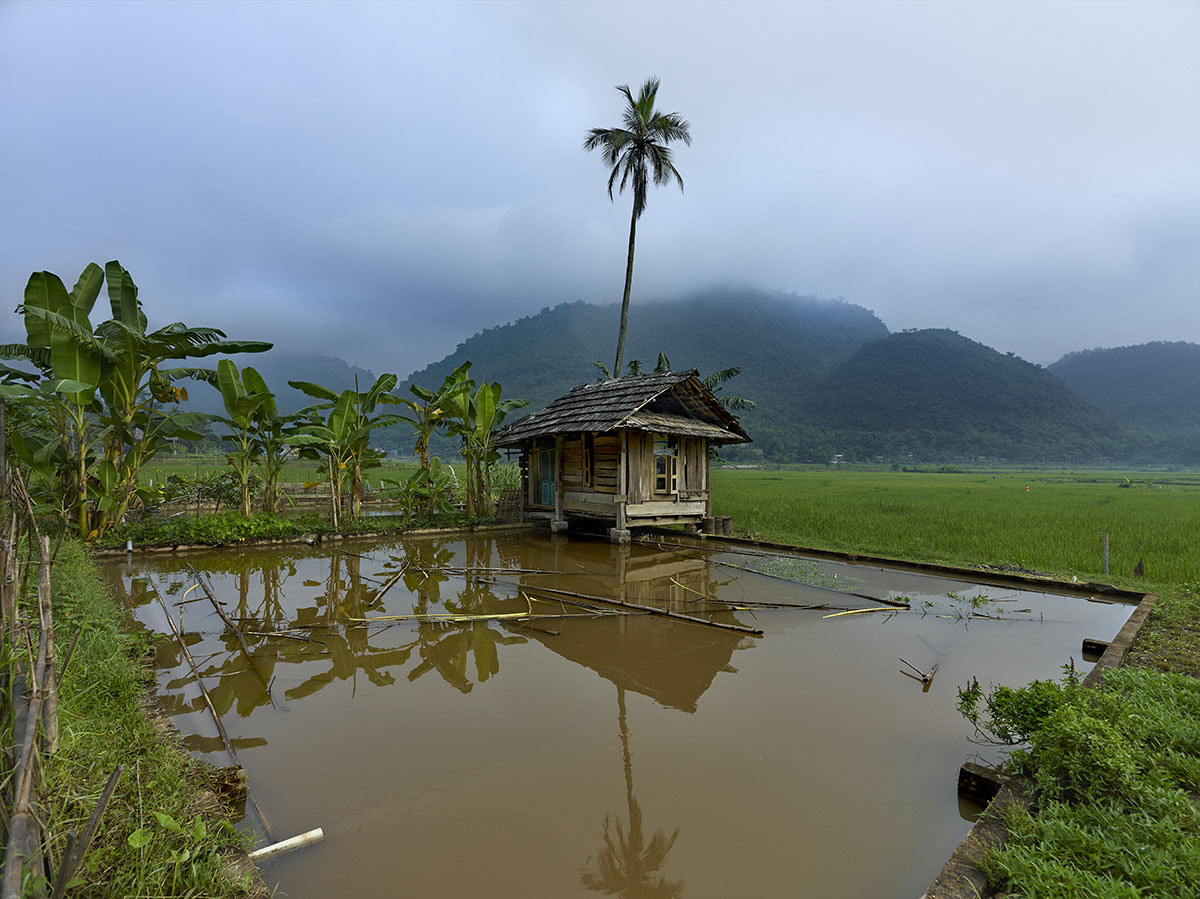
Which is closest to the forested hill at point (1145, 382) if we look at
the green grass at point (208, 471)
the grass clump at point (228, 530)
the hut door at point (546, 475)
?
the hut door at point (546, 475)

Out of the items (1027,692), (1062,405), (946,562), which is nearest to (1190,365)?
(1062,405)

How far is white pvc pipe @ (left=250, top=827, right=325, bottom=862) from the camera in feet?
8.95

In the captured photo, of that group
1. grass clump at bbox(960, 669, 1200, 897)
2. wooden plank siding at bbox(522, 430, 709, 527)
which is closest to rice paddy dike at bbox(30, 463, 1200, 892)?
wooden plank siding at bbox(522, 430, 709, 527)

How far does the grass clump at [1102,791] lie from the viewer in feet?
7.64

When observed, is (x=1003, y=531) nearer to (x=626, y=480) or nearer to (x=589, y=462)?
(x=626, y=480)

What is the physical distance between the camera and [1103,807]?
2.78 m

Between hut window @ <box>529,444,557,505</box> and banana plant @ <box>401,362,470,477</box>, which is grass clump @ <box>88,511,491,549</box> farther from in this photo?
hut window @ <box>529,444,557,505</box>

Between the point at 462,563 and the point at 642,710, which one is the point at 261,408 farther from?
the point at 642,710

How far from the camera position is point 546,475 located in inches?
645

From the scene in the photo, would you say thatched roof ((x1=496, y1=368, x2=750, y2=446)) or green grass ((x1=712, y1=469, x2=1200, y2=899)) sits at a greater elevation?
thatched roof ((x1=496, y1=368, x2=750, y2=446))

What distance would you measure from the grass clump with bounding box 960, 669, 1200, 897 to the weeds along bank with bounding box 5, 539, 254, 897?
11.3ft

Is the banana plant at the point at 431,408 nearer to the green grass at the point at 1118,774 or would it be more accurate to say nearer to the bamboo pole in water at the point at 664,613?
the bamboo pole in water at the point at 664,613

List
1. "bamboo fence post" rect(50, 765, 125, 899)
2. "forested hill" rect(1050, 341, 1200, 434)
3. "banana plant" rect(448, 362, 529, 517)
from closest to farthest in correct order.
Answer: "bamboo fence post" rect(50, 765, 125, 899), "banana plant" rect(448, 362, 529, 517), "forested hill" rect(1050, 341, 1200, 434)

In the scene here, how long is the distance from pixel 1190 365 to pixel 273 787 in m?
163
